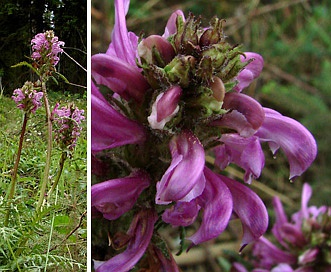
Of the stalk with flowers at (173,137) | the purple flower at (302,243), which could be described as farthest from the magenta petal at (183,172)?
the purple flower at (302,243)

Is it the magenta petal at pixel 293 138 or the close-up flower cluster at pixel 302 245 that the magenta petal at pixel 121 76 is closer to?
the magenta petal at pixel 293 138

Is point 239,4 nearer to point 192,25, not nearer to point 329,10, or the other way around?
point 329,10

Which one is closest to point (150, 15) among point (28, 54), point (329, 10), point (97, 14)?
point (97, 14)

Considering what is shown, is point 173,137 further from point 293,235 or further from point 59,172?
point 293,235

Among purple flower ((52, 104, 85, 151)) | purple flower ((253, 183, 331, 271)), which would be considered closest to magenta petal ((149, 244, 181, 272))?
purple flower ((52, 104, 85, 151))

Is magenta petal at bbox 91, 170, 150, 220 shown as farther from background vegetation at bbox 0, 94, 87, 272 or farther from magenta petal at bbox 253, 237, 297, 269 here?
magenta petal at bbox 253, 237, 297, 269
